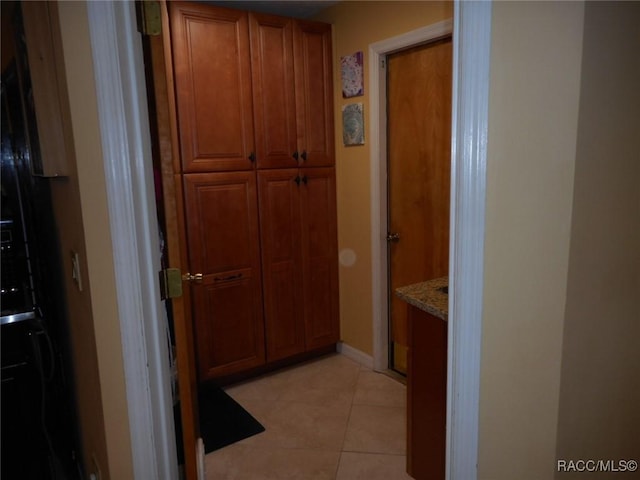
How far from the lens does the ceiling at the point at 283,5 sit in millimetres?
2752

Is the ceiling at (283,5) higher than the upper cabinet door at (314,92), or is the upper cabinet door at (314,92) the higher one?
the ceiling at (283,5)

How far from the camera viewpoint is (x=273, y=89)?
274 centimetres

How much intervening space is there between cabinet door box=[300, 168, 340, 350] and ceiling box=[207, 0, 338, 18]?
1037 millimetres

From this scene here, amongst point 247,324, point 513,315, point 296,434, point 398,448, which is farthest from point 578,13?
point 247,324

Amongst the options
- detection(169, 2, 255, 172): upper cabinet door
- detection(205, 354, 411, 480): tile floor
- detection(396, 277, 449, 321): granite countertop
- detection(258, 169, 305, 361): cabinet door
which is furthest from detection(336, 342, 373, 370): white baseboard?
detection(169, 2, 255, 172): upper cabinet door

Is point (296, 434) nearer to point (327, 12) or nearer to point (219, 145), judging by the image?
point (219, 145)

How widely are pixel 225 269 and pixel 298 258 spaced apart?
1.66 ft

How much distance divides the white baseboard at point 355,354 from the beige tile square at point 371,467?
2.98ft

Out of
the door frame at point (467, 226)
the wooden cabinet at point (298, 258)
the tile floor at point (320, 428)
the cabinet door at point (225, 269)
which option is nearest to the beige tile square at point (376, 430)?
the tile floor at point (320, 428)

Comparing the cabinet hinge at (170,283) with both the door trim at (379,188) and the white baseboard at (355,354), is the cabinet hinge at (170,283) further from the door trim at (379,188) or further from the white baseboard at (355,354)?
the white baseboard at (355,354)

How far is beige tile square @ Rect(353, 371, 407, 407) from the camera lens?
2638mm

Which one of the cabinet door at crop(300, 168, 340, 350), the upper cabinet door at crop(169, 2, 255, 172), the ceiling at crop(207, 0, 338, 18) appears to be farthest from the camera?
the cabinet door at crop(300, 168, 340, 350)

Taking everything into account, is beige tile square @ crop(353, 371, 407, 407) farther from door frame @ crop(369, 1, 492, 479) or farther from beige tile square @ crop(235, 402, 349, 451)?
door frame @ crop(369, 1, 492, 479)

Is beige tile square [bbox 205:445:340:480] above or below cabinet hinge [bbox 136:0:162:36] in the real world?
below
